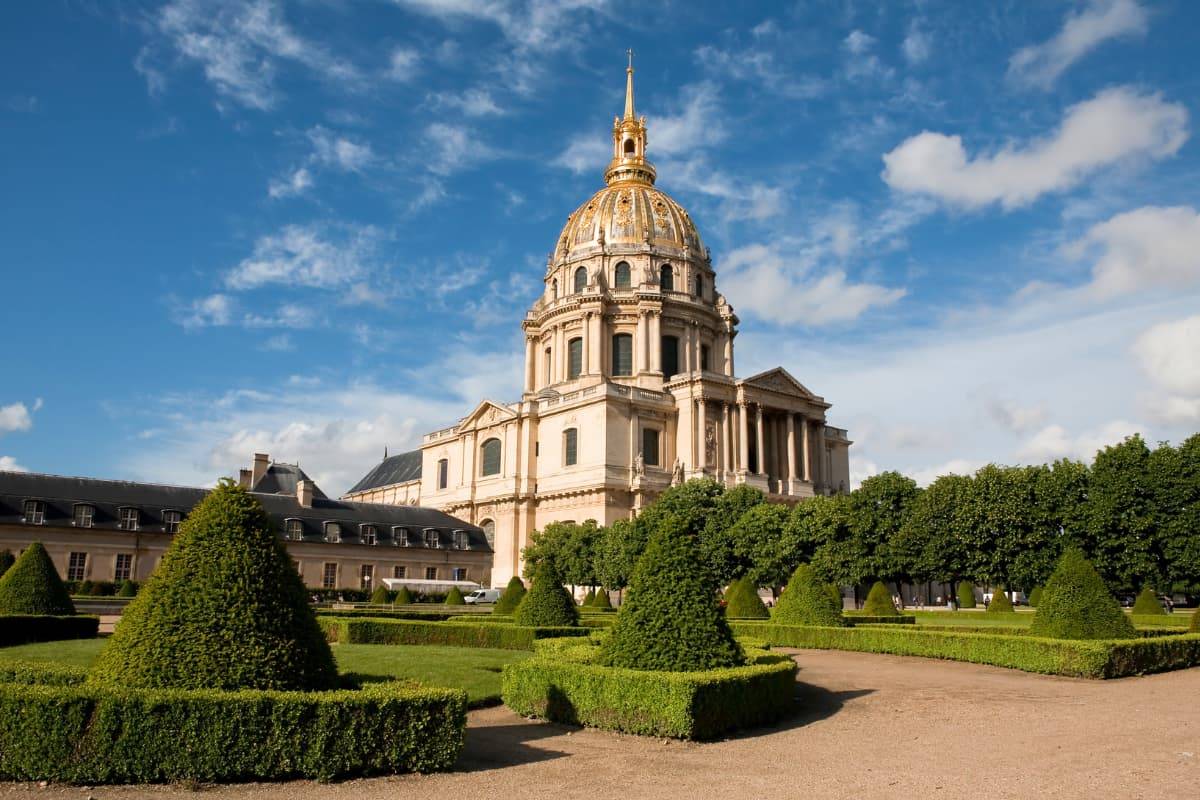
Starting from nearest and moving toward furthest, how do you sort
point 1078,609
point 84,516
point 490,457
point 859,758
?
1. point 859,758
2. point 1078,609
3. point 84,516
4. point 490,457

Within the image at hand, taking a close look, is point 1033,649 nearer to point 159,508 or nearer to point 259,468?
point 159,508

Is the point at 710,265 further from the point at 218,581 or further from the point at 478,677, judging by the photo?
the point at 218,581

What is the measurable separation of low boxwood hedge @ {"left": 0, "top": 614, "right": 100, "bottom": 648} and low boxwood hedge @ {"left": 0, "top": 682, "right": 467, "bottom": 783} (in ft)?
55.5

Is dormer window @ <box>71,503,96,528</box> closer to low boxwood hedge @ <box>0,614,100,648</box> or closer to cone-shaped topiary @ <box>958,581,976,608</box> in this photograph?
low boxwood hedge @ <box>0,614,100,648</box>

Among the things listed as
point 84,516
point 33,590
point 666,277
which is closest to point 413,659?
point 33,590

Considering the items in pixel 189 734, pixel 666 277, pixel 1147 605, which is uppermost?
pixel 666 277

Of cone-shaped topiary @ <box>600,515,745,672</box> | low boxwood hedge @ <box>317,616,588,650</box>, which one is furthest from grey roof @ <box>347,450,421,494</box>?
cone-shaped topiary @ <box>600,515,745,672</box>

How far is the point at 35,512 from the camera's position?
48125 millimetres

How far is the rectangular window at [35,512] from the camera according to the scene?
47.8m

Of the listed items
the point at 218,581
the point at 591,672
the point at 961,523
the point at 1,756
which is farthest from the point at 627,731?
the point at 961,523

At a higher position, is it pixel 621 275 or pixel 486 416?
pixel 621 275

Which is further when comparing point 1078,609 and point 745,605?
point 745,605

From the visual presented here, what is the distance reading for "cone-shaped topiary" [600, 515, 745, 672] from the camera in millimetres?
12445

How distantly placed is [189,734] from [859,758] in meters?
6.84
